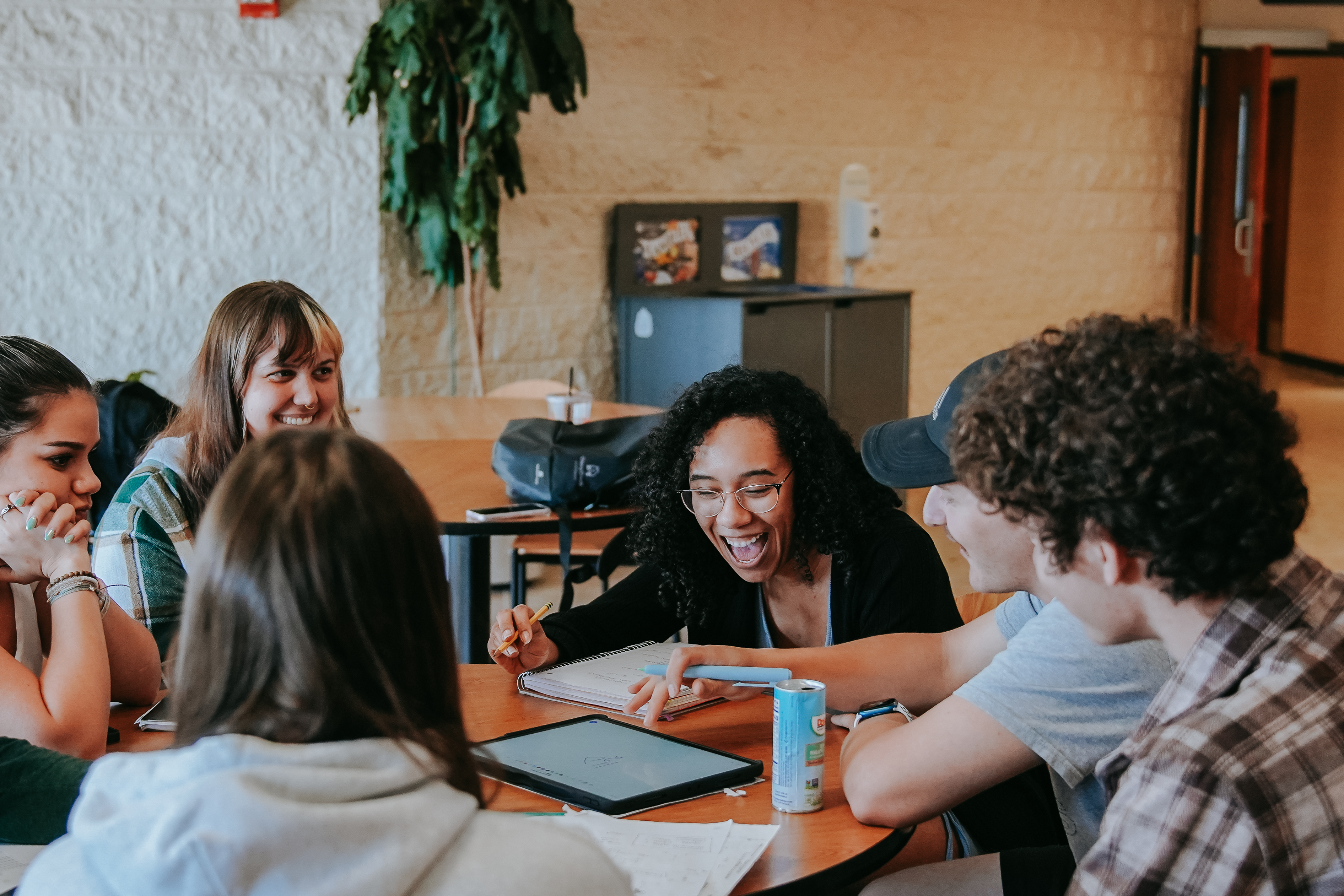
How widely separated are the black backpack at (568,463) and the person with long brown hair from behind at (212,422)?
533 millimetres

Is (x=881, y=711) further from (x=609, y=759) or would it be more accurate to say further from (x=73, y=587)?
(x=73, y=587)

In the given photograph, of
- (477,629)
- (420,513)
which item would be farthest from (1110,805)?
(477,629)

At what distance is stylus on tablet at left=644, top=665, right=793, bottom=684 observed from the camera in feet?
5.14

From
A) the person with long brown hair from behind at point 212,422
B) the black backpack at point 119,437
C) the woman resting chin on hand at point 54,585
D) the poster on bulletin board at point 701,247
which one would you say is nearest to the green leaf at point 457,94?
the poster on bulletin board at point 701,247

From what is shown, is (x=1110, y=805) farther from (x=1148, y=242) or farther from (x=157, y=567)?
(x=1148, y=242)

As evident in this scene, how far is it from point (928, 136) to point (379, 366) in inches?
133

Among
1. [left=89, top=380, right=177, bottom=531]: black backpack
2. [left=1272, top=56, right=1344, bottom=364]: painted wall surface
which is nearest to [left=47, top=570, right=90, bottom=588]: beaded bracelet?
[left=89, top=380, right=177, bottom=531]: black backpack

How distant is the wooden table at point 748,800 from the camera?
4.06ft

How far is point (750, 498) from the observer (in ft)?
6.44

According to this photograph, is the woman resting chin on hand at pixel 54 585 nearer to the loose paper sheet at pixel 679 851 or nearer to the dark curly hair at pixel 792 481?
the loose paper sheet at pixel 679 851

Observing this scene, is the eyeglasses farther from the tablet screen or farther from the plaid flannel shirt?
the plaid flannel shirt

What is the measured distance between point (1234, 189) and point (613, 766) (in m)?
7.72

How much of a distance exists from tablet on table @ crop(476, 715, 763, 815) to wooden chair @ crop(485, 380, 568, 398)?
2942 millimetres

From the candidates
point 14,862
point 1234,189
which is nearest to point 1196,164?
point 1234,189
